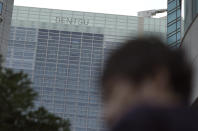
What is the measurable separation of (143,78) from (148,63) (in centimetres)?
5

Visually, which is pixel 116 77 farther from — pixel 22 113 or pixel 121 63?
pixel 22 113

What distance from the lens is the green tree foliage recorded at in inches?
593

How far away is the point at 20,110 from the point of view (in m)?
15.5

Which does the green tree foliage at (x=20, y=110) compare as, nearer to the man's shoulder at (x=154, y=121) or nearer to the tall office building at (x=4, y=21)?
the man's shoulder at (x=154, y=121)

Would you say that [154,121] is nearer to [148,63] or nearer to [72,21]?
[148,63]

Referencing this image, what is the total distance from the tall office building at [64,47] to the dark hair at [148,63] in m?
148

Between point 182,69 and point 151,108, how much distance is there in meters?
0.20

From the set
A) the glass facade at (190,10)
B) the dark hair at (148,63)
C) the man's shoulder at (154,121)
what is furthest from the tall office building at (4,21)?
the man's shoulder at (154,121)

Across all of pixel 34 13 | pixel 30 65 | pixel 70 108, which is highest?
pixel 34 13

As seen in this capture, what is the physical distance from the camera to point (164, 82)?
1393 mm

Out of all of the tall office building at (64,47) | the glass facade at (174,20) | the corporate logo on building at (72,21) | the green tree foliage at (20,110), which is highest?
the corporate logo on building at (72,21)

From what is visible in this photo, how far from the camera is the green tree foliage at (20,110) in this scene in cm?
1505

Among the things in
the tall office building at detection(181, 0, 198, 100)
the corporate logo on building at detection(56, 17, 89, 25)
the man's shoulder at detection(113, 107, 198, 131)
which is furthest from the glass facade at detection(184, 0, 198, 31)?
the corporate logo on building at detection(56, 17, 89, 25)

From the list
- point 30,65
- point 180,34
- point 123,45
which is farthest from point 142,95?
point 30,65
